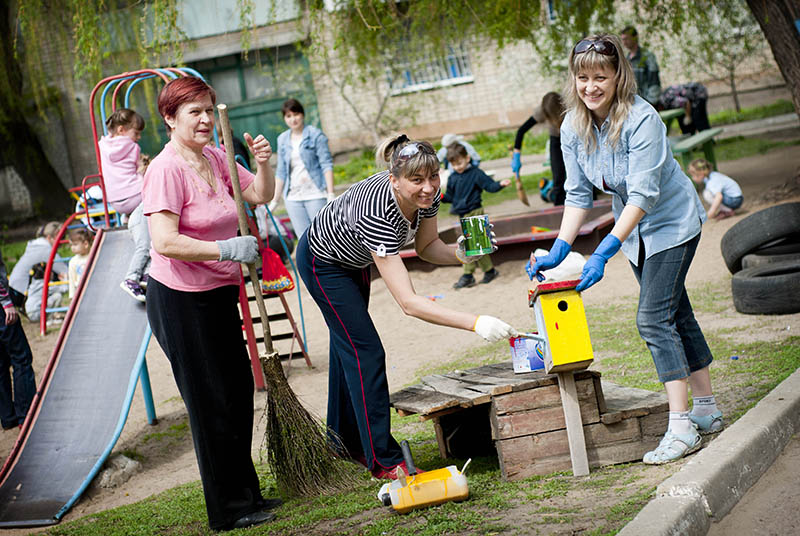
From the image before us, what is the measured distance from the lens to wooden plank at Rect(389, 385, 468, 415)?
3705 mm

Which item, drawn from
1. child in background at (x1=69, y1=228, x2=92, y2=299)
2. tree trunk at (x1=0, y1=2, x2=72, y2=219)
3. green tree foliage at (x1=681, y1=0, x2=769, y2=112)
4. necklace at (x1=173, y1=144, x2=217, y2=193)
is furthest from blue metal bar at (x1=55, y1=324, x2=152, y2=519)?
tree trunk at (x1=0, y1=2, x2=72, y2=219)

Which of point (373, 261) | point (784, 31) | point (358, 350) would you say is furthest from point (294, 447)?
point (784, 31)

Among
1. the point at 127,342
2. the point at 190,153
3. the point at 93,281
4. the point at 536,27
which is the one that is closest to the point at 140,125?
the point at 93,281

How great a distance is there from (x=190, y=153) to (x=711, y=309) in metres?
4.36

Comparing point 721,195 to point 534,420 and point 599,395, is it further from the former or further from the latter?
point 534,420

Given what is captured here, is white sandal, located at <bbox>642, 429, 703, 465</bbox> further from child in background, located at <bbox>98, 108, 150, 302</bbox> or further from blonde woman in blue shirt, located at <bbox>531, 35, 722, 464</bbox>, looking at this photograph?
child in background, located at <bbox>98, 108, 150, 302</bbox>

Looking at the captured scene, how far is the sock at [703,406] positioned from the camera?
3.90 meters

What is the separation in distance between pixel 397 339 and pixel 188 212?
13.8 feet

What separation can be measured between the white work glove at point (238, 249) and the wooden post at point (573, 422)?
1412mm

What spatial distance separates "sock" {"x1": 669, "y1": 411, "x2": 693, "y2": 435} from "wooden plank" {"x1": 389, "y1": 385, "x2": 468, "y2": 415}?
88 centimetres

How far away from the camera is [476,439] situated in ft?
14.1

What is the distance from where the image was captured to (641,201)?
348 cm

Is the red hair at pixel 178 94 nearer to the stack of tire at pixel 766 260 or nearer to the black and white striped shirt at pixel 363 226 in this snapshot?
the black and white striped shirt at pixel 363 226

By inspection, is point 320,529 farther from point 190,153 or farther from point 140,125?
point 140,125
